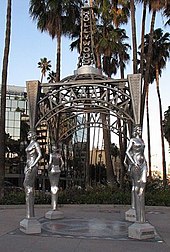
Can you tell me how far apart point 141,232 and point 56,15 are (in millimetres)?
18526

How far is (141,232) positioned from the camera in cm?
845

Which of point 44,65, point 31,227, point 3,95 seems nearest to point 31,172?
point 31,227

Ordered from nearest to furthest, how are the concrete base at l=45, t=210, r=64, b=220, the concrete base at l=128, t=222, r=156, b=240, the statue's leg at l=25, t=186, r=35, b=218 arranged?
the concrete base at l=128, t=222, r=156, b=240, the statue's leg at l=25, t=186, r=35, b=218, the concrete base at l=45, t=210, r=64, b=220

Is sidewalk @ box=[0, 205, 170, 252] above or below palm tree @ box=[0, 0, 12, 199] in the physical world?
below


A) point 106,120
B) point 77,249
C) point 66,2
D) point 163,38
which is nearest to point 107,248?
point 77,249

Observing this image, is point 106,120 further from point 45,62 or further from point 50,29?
point 45,62

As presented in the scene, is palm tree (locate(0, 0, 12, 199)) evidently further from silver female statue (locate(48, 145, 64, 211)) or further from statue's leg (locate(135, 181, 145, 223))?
statue's leg (locate(135, 181, 145, 223))

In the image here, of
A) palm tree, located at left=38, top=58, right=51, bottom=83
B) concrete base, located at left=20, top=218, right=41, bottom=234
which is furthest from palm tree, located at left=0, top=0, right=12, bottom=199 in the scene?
palm tree, located at left=38, top=58, right=51, bottom=83

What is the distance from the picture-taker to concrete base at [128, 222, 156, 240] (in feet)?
27.7

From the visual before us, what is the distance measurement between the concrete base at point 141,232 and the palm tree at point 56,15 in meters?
16.2

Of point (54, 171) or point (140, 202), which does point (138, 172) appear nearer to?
point (140, 202)

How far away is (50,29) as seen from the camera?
24703 mm

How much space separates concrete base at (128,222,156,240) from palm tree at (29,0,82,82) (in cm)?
1619

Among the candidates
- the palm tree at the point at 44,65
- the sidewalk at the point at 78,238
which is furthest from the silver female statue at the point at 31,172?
the palm tree at the point at 44,65
